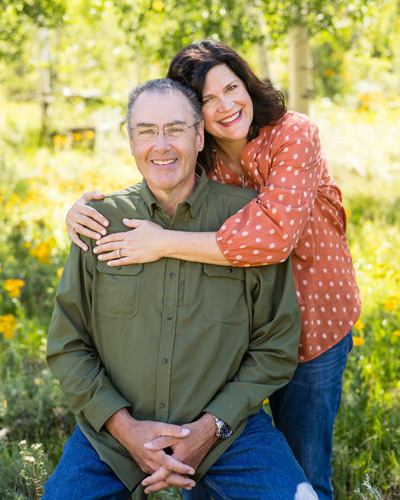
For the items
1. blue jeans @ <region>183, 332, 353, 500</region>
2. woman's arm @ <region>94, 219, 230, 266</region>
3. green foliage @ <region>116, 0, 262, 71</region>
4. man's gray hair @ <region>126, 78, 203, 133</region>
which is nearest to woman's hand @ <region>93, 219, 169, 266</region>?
woman's arm @ <region>94, 219, 230, 266</region>

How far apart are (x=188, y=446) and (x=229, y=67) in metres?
1.52

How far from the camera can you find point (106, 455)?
2107 mm

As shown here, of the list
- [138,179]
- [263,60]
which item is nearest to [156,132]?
[138,179]

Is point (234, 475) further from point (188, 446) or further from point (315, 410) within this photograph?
point (315, 410)

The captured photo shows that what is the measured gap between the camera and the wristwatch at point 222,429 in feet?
6.92

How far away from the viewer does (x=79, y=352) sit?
2244mm

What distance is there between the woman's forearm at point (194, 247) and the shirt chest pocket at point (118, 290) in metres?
0.17

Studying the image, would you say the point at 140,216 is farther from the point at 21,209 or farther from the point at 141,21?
the point at 141,21

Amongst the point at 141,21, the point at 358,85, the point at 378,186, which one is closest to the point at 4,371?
the point at 141,21

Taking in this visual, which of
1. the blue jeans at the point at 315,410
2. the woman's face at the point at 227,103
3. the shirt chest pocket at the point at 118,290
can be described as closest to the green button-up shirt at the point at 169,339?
the shirt chest pocket at the point at 118,290

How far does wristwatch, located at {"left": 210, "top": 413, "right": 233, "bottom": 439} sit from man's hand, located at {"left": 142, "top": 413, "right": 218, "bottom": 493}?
0.01 m

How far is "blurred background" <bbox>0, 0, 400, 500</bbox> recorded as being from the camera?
2.94 metres

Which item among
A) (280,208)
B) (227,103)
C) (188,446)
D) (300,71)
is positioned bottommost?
(188,446)

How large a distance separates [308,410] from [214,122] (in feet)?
4.24
